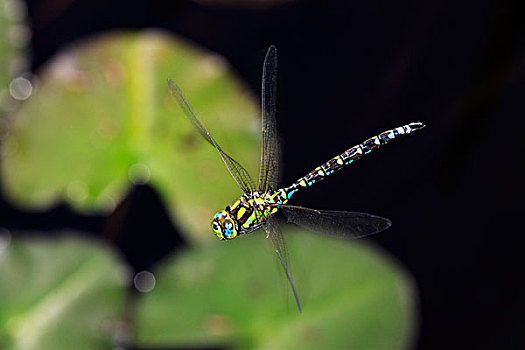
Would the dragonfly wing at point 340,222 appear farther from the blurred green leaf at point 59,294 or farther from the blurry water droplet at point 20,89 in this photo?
the blurry water droplet at point 20,89

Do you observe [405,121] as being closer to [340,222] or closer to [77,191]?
[340,222]

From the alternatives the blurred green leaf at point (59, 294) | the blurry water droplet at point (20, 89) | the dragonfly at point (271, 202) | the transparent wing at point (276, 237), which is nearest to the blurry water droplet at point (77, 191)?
the blurred green leaf at point (59, 294)

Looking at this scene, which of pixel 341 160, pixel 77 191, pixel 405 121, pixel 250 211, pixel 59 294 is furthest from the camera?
pixel 405 121

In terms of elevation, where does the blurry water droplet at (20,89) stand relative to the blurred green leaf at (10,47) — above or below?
below

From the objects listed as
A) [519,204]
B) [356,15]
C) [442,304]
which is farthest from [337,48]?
[442,304]

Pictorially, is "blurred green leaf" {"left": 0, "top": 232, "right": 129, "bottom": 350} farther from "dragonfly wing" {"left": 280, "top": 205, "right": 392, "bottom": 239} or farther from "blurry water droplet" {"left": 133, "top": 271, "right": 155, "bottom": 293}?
"dragonfly wing" {"left": 280, "top": 205, "right": 392, "bottom": 239}

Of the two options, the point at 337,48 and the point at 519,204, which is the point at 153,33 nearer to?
the point at 337,48

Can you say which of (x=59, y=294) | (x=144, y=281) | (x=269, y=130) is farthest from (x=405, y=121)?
(x=59, y=294)
